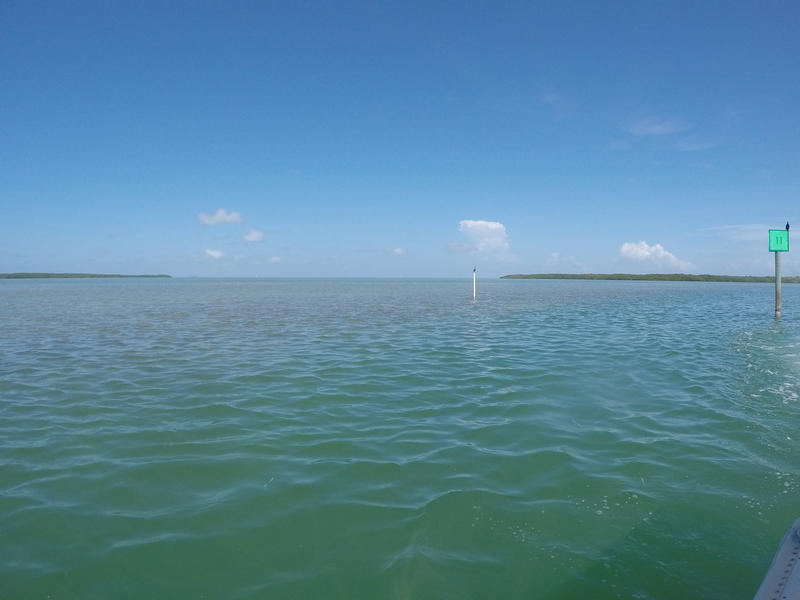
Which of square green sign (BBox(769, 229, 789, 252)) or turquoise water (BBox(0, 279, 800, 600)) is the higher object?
square green sign (BBox(769, 229, 789, 252))

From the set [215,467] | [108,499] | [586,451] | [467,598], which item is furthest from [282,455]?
[586,451]

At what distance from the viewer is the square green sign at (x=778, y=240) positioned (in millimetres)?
26844

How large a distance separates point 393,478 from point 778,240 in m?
31.4

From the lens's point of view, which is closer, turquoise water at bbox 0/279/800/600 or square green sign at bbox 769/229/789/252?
turquoise water at bbox 0/279/800/600

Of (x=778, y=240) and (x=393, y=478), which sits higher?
(x=778, y=240)

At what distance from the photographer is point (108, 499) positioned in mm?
5820

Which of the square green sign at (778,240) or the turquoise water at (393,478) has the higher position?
the square green sign at (778,240)

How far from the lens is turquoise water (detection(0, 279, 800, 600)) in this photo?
14.6 feet

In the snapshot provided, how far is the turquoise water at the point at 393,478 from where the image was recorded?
14.6ft

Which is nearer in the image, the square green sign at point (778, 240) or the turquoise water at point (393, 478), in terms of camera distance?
the turquoise water at point (393, 478)

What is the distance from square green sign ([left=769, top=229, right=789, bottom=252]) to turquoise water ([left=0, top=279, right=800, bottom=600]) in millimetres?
18115

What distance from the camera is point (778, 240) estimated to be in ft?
88.7

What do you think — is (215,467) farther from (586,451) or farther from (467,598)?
(586,451)

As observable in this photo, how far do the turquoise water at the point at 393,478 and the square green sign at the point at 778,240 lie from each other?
18.1 metres
